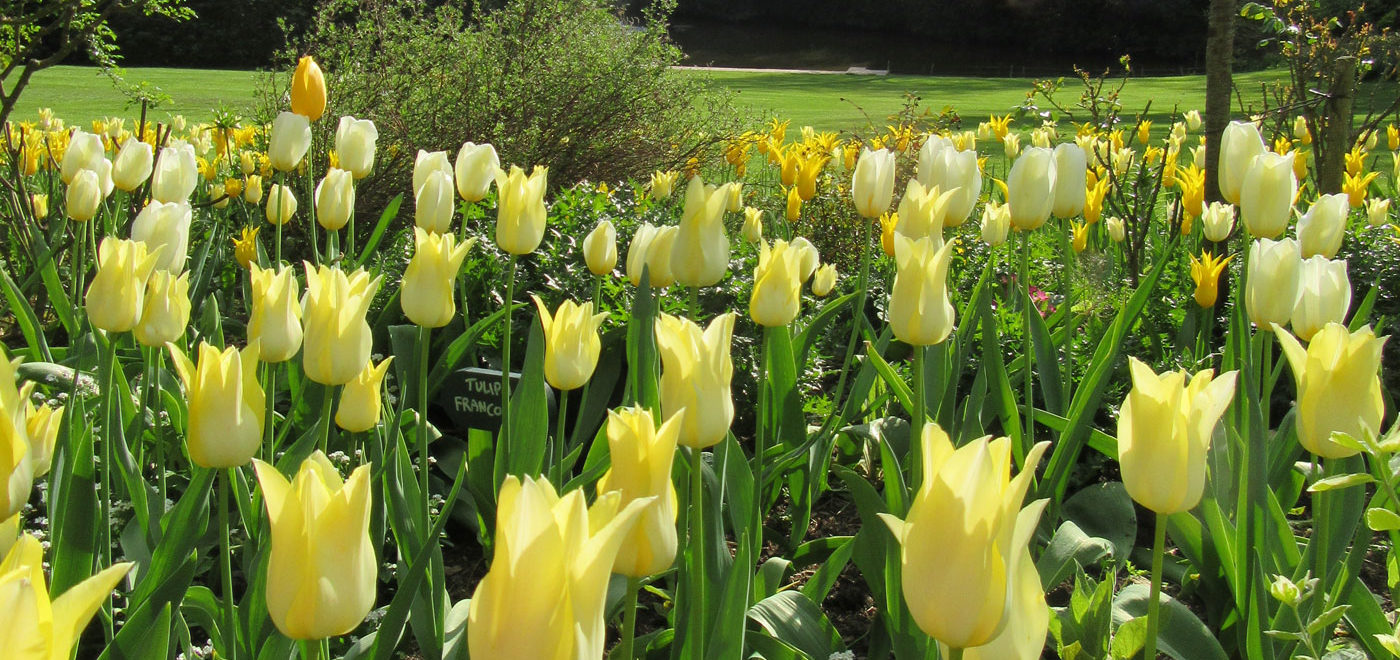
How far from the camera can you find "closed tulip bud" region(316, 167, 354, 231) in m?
2.34

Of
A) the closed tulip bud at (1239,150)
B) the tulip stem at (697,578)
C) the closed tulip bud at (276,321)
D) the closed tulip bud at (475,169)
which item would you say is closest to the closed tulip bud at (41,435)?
the closed tulip bud at (276,321)

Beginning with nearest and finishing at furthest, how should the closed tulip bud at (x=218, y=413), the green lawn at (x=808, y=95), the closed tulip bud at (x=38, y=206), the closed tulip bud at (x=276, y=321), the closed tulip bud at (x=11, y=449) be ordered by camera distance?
the closed tulip bud at (x=11, y=449) < the closed tulip bud at (x=218, y=413) < the closed tulip bud at (x=276, y=321) < the closed tulip bud at (x=38, y=206) < the green lawn at (x=808, y=95)

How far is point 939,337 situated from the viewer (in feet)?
4.99

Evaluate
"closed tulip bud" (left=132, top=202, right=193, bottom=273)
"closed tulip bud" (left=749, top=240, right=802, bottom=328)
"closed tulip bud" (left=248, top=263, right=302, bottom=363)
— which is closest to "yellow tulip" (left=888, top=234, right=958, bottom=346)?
"closed tulip bud" (left=749, top=240, right=802, bottom=328)

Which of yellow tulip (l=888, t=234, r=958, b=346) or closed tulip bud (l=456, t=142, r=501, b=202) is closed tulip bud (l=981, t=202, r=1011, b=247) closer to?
yellow tulip (l=888, t=234, r=958, b=346)

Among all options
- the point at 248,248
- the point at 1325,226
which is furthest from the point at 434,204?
the point at 1325,226

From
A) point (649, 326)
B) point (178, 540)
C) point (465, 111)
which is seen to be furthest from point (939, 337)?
point (465, 111)

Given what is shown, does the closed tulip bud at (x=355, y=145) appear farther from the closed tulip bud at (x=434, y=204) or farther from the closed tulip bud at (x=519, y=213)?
the closed tulip bud at (x=519, y=213)

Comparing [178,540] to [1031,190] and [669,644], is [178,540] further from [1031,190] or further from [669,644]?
[1031,190]

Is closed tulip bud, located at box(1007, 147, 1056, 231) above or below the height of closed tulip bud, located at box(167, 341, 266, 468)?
above

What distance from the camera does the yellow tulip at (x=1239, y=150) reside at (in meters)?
2.00

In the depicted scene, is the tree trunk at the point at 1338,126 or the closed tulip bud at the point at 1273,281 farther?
the tree trunk at the point at 1338,126

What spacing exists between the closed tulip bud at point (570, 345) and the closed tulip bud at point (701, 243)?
18cm

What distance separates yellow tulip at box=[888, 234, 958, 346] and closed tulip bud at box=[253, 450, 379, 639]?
0.83 m
